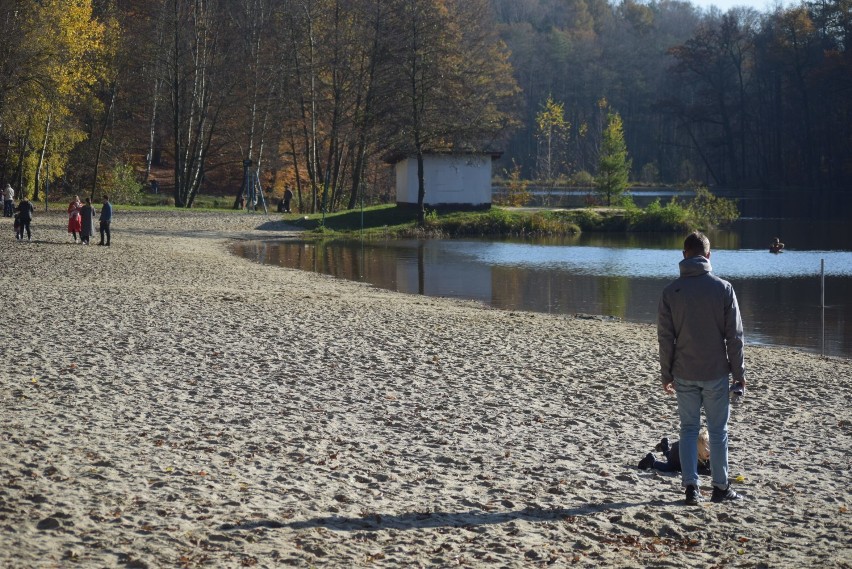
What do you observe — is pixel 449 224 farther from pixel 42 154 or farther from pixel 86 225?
pixel 86 225

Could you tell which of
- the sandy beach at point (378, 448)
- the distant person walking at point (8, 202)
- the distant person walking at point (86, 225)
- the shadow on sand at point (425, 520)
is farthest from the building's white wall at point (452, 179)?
the shadow on sand at point (425, 520)

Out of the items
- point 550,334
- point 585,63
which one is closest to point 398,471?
point 550,334

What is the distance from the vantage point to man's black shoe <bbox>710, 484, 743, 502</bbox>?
25.4 feet

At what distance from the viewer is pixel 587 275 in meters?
33.1

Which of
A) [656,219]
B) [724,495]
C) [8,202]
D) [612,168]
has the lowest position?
[724,495]

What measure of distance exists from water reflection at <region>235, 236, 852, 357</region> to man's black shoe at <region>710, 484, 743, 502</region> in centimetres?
1154

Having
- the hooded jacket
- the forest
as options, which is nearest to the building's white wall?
the forest

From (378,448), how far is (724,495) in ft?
9.73

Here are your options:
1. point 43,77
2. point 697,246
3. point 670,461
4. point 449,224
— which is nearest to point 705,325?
point 697,246

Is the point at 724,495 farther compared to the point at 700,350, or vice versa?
the point at 724,495

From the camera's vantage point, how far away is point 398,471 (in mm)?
8305

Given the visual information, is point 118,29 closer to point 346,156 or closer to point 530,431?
point 346,156

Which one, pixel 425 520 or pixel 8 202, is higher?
pixel 8 202

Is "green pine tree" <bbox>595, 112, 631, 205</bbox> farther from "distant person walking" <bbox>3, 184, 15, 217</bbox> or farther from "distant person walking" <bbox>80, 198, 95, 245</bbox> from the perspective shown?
"distant person walking" <bbox>80, 198, 95, 245</bbox>
